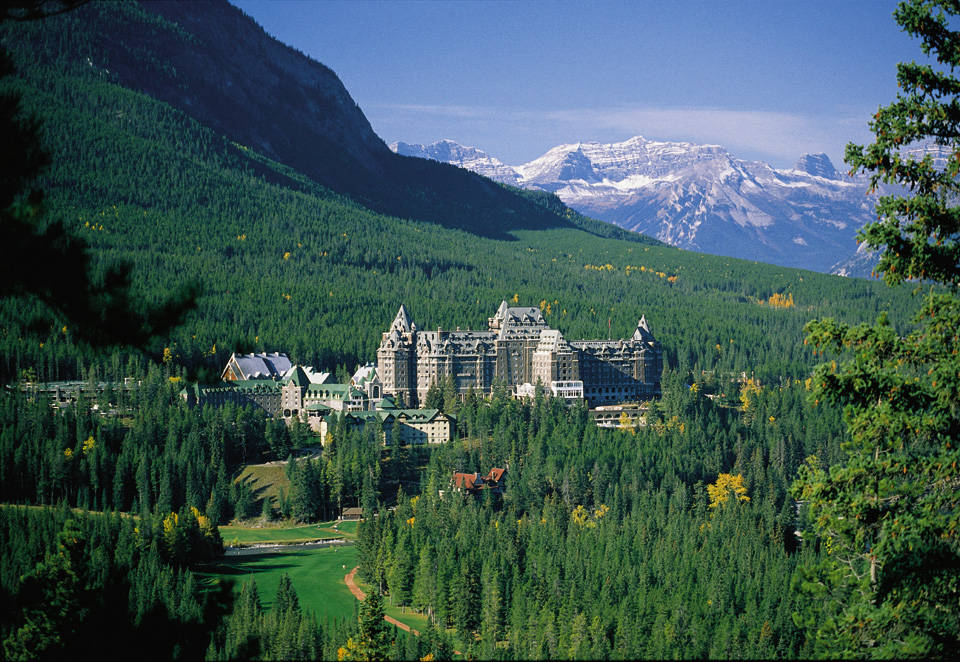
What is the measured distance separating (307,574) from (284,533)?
17649 millimetres

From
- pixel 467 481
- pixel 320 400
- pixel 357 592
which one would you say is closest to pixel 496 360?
pixel 320 400

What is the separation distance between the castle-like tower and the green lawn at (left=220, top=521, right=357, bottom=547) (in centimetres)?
3919

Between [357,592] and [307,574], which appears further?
[307,574]

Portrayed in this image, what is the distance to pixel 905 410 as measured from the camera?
23984mm

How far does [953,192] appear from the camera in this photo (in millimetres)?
25000

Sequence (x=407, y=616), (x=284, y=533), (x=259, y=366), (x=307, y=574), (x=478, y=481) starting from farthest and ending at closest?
(x=259, y=366) < (x=478, y=481) < (x=284, y=533) < (x=307, y=574) < (x=407, y=616)

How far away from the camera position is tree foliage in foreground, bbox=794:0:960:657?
23.5 m

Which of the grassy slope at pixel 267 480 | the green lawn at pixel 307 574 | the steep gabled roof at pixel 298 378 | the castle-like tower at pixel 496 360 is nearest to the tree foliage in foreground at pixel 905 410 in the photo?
the green lawn at pixel 307 574

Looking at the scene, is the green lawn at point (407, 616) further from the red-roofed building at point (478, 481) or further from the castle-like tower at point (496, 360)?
the castle-like tower at point (496, 360)

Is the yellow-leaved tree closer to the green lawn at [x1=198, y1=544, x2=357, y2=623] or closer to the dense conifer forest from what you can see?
the dense conifer forest

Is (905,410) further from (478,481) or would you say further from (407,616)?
(478,481)

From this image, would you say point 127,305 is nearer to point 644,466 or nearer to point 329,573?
point 329,573

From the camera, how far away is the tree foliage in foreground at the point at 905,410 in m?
23.5

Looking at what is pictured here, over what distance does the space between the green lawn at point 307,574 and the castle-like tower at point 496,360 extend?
49795 millimetres
